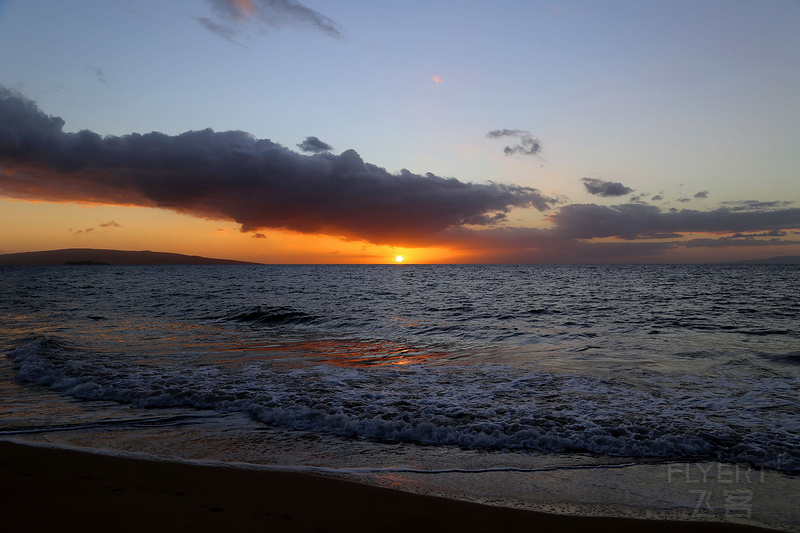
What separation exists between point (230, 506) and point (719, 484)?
230 inches

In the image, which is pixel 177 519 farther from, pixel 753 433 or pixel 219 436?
pixel 753 433

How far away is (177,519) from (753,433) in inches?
329

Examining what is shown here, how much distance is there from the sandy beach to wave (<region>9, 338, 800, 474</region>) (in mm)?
2161

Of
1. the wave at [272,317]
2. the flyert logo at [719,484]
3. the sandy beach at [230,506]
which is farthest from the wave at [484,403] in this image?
the wave at [272,317]

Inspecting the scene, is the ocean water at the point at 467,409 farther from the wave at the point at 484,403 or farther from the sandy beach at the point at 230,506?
the sandy beach at the point at 230,506

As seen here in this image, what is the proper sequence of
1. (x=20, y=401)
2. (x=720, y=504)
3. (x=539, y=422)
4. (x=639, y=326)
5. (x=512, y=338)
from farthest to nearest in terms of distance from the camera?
(x=639, y=326)
(x=512, y=338)
(x=20, y=401)
(x=539, y=422)
(x=720, y=504)

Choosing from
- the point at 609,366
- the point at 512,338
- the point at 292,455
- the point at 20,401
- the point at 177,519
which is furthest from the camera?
the point at 512,338

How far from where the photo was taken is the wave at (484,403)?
668cm

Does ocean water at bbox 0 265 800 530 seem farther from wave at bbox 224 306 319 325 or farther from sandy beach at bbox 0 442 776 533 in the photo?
wave at bbox 224 306 319 325

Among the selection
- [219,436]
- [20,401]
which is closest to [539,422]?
[219,436]

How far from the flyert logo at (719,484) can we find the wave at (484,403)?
1.16 ft

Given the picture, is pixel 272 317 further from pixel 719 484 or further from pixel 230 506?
pixel 719 484

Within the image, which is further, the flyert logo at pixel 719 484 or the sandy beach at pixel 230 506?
the flyert logo at pixel 719 484

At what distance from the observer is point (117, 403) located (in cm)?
889
